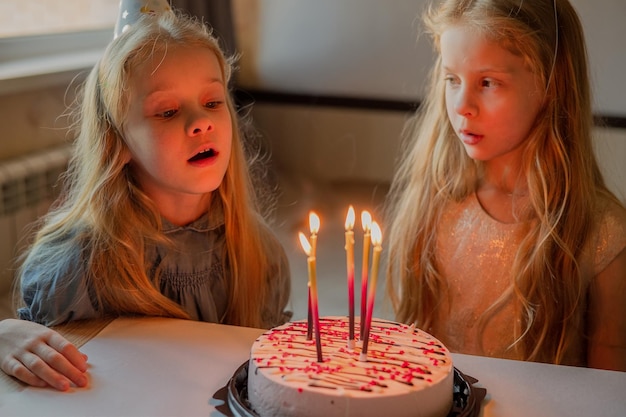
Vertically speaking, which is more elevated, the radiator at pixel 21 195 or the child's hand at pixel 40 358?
the child's hand at pixel 40 358

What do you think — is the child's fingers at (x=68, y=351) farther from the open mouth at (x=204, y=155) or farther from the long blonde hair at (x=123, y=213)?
the open mouth at (x=204, y=155)

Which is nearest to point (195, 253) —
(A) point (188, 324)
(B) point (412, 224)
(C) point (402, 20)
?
(A) point (188, 324)

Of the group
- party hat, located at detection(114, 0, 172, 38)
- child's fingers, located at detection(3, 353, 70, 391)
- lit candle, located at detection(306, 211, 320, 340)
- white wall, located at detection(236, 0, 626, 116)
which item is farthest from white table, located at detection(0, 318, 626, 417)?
white wall, located at detection(236, 0, 626, 116)

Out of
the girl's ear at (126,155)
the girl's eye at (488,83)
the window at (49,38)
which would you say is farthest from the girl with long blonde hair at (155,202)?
the window at (49,38)

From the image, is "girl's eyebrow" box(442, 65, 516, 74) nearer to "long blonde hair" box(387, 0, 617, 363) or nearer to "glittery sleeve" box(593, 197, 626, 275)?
"long blonde hair" box(387, 0, 617, 363)

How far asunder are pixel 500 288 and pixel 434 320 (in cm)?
16

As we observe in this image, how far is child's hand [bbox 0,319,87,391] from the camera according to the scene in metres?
1.08

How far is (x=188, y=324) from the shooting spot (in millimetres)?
1298

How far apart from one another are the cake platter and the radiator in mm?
1361

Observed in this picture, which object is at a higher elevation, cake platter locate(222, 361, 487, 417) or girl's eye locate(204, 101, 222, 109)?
girl's eye locate(204, 101, 222, 109)

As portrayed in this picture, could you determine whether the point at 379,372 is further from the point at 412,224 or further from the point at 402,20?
the point at 402,20

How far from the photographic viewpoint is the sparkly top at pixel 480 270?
56.5 inches

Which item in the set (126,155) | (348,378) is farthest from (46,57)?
(348,378)

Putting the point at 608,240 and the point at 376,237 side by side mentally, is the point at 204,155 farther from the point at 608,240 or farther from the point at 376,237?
the point at 608,240
